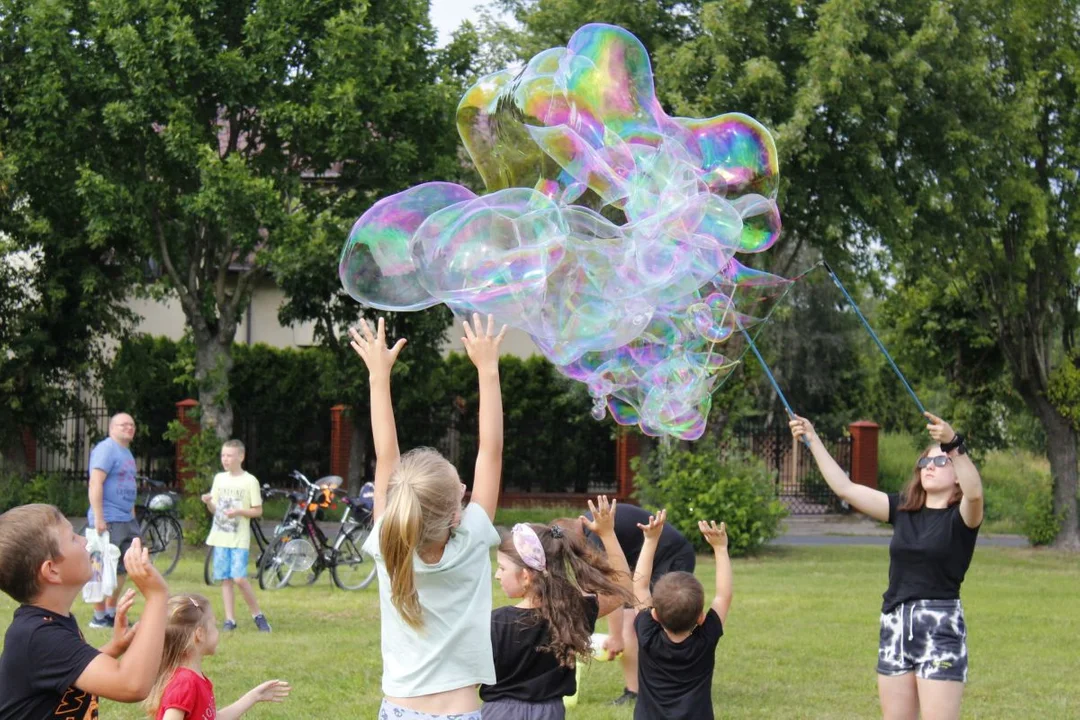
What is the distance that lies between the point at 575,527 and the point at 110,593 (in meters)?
5.59

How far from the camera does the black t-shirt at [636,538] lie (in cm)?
680

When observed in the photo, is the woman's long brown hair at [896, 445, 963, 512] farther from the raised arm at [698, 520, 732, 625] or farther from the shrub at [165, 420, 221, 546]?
the shrub at [165, 420, 221, 546]

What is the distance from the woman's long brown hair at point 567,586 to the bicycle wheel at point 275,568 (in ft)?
27.0

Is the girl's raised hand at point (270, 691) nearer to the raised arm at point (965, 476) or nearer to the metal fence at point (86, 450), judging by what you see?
the raised arm at point (965, 476)

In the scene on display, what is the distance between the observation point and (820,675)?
28.4ft

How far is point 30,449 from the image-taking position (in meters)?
22.1

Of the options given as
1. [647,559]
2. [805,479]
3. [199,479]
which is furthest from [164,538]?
[805,479]

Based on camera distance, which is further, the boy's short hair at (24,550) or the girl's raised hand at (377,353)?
the girl's raised hand at (377,353)

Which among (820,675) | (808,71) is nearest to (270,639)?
(820,675)

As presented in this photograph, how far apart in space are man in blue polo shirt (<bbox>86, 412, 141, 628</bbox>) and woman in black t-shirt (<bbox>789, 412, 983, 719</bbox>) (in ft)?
21.0

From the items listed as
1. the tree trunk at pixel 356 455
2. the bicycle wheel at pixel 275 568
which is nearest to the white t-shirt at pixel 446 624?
the bicycle wheel at pixel 275 568

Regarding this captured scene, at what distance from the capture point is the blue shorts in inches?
386

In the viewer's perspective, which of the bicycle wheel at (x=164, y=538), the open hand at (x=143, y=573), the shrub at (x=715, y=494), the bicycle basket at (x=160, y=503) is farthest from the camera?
the shrub at (x=715, y=494)

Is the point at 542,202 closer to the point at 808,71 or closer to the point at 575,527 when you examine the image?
the point at 575,527
